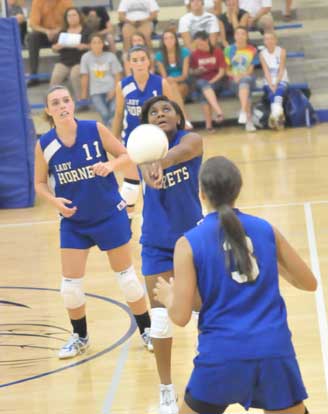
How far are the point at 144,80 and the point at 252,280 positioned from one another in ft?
17.2

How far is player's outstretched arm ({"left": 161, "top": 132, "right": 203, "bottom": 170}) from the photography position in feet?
17.3

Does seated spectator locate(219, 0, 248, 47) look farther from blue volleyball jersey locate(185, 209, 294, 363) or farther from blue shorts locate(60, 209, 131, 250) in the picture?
blue volleyball jersey locate(185, 209, 294, 363)

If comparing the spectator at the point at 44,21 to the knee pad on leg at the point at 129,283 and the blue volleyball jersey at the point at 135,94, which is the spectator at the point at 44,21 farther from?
the knee pad on leg at the point at 129,283

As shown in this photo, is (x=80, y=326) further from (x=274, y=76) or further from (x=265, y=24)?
(x=265, y=24)

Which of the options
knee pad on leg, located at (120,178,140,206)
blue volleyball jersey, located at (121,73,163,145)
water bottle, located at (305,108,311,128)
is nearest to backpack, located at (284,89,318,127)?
water bottle, located at (305,108,311,128)

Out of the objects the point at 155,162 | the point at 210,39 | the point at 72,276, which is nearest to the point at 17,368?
the point at 72,276

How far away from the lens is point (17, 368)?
21.8 feet

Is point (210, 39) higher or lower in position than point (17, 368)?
higher

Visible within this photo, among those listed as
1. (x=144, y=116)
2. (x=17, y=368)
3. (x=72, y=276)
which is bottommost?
(x=17, y=368)

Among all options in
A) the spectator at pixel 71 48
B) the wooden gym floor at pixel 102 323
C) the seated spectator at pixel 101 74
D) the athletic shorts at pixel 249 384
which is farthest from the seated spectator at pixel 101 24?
the athletic shorts at pixel 249 384

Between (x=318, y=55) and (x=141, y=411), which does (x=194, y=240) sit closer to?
(x=141, y=411)

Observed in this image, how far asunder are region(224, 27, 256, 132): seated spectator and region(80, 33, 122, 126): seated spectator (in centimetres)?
177

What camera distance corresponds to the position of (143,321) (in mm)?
6730

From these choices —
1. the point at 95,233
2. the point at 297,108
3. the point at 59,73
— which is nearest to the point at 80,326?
the point at 95,233
